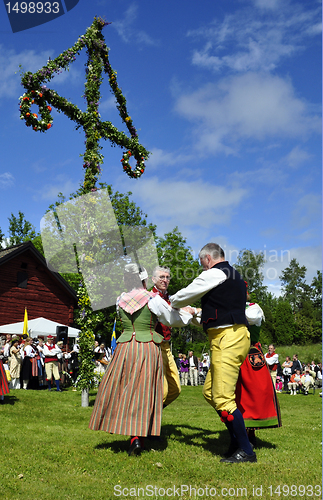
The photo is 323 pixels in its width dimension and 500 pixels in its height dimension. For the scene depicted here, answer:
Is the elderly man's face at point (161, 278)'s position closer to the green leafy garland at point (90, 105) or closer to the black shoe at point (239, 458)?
the black shoe at point (239, 458)

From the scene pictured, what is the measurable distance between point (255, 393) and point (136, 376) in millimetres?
1419

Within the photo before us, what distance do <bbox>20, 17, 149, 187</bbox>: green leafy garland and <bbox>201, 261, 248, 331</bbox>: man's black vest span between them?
17.6ft

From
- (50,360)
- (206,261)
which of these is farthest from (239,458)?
(50,360)

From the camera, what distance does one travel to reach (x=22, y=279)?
21547mm

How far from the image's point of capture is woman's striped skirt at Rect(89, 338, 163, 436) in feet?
14.3

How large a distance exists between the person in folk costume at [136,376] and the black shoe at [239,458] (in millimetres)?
815

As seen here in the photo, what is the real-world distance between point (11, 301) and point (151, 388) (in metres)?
18.1

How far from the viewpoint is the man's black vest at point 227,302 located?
4.20 meters

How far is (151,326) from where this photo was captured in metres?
4.75

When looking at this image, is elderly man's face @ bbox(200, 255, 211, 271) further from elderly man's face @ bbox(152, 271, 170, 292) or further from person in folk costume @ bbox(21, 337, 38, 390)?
person in folk costume @ bbox(21, 337, 38, 390)

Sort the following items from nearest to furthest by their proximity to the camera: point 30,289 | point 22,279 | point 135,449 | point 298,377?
point 135,449 < point 298,377 < point 22,279 < point 30,289

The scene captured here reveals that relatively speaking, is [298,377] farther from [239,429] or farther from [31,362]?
[239,429]

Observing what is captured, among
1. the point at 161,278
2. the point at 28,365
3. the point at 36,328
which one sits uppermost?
the point at 161,278

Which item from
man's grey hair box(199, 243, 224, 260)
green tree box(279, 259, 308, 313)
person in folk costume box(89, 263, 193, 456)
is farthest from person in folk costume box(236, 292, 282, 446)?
green tree box(279, 259, 308, 313)
